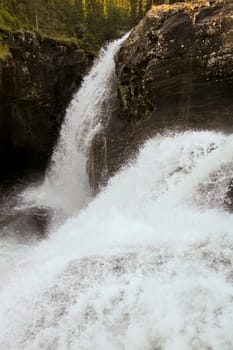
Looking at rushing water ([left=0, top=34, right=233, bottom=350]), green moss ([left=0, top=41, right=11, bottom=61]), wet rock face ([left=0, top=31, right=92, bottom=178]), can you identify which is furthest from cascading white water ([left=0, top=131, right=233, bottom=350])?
green moss ([left=0, top=41, right=11, bottom=61])

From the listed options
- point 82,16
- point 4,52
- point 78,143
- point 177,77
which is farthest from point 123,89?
point 82,16

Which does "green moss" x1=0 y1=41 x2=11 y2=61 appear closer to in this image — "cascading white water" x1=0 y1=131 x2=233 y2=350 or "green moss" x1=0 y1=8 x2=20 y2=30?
"green moss" x1=0 y1=8 x2=20 y2=30

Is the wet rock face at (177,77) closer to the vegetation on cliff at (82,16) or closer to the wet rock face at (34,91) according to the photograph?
the wet rock face at (34,91)

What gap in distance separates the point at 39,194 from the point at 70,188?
1.33 metres

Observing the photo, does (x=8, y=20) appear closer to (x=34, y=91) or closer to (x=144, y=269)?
(x=34, y=91)

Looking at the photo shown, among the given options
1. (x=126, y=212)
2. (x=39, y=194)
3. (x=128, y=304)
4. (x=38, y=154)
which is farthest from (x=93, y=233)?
(x=38, y=154)

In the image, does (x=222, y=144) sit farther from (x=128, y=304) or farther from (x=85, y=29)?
(x=85, y=29)

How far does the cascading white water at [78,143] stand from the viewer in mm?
11047

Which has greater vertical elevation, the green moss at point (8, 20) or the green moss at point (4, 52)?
the green moss at point (8, 20)

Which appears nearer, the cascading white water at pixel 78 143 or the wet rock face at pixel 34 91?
the cascading white water at pixel 78 143

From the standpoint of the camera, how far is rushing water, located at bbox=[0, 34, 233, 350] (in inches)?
154

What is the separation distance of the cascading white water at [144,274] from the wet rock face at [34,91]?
741cm

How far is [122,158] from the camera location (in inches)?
353

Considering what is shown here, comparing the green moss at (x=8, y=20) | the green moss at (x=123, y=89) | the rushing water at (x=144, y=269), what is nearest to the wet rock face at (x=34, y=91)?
Answer: the green moss at (x=8, y=20)
